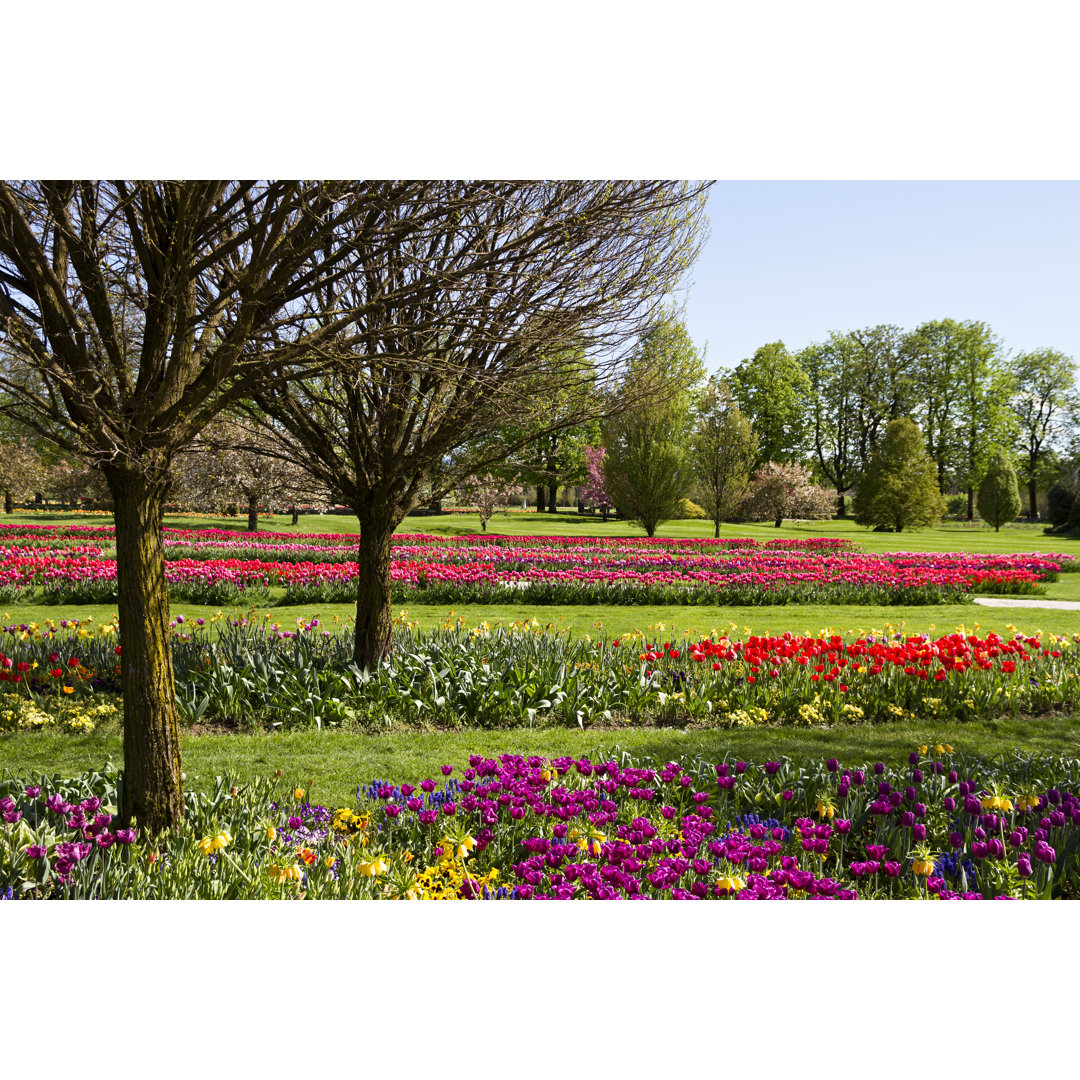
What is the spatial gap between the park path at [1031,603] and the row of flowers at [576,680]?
6.21 meters

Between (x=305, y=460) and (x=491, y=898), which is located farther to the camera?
(x=305, y=460)

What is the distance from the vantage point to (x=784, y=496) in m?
33.2

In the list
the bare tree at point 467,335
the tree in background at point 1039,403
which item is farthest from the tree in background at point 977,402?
the bare tree at point 467,335

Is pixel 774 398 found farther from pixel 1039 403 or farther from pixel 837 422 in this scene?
pixel 1039 403

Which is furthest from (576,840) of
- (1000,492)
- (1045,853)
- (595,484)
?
(595,484)

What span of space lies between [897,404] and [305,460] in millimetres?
40666

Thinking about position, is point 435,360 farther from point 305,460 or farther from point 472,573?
point 472,573

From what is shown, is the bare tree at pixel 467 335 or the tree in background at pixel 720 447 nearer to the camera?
the bare tree at pixel 467 335

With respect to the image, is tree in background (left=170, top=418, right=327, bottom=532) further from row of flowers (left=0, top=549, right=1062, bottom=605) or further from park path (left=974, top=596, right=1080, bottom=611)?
park path (left=974, top=596, right=1080, bottom=611)

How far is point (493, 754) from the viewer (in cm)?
477

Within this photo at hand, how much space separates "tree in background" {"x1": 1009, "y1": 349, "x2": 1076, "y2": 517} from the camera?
35.9m

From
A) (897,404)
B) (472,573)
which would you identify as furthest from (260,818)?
(897,404)

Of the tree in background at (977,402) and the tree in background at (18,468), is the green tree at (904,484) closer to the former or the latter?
the tree in background at (977,402)

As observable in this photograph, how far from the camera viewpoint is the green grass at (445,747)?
14.5ft
